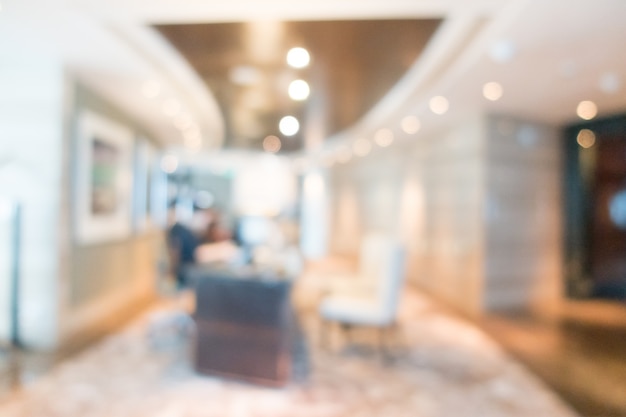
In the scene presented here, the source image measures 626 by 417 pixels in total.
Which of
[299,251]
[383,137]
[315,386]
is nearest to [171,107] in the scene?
[299,251]

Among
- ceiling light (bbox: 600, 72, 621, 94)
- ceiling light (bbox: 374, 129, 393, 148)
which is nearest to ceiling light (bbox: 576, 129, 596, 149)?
ceiling light (bbox: 600, 72, 621, 94)

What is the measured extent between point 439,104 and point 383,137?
263 centimetres

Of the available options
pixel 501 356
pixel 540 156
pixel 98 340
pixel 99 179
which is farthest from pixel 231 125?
pixel 501 356

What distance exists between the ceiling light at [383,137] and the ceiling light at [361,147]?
0.26 metres

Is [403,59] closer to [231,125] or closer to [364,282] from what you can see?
[364,282]

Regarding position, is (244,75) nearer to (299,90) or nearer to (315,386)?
(299,90)

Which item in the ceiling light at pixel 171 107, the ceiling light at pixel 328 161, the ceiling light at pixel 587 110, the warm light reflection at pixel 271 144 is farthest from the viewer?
the ceiling light at pixel 328 161

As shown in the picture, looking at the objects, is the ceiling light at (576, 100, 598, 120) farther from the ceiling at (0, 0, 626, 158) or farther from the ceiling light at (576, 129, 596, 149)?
the ceiling light at (576, 129, 596, 149)

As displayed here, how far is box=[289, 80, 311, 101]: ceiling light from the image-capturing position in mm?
4927

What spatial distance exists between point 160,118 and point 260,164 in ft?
18.4

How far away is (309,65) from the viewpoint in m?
4.25

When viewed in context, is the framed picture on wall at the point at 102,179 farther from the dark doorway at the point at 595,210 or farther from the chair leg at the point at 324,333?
the dark doorway at the point at 595,210

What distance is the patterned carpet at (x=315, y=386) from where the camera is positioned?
2938mm

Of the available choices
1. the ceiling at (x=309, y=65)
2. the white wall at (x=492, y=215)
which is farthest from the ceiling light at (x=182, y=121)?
the white wall at (x=492, y=215)
